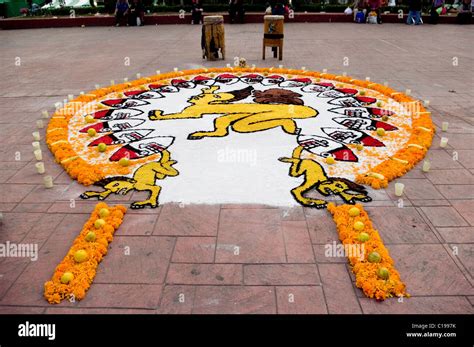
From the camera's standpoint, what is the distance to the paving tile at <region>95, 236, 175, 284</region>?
276 centimetres

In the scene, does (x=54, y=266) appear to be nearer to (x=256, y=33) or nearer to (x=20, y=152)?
(x=20, y=152)

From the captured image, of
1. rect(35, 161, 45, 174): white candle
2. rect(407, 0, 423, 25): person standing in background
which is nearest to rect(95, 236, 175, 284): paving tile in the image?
rect(35, 161, 45, 174): white candle

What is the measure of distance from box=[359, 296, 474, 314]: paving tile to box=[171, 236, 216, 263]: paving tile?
1097 millimetres

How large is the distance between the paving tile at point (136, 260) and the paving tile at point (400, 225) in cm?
167

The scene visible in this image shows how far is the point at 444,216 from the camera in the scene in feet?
11.1

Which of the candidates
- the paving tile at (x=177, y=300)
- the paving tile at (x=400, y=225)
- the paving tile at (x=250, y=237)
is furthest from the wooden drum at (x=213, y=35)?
the paving tile at (x=177, y=300)

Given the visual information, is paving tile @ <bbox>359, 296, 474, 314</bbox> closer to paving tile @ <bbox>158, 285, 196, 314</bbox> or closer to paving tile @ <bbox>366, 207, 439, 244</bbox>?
paving tile @ <bbox>366, 207, 439, 244</bbox>

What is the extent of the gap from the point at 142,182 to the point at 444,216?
273cm

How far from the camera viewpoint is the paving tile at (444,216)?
3.29 metres

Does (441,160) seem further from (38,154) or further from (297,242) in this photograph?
(38,154)

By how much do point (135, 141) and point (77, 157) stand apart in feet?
2.32

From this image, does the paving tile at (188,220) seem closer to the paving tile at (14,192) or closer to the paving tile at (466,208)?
the paving tile at (14,192)

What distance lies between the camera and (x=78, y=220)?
3.40 metres
